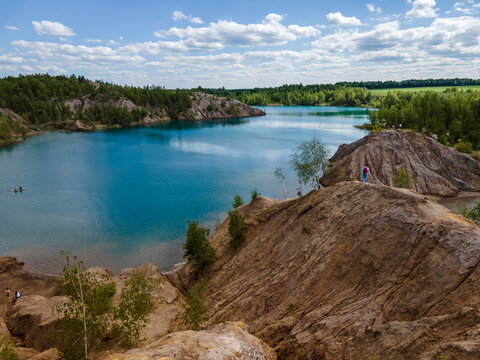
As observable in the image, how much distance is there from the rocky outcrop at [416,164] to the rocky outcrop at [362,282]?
34.3 meters

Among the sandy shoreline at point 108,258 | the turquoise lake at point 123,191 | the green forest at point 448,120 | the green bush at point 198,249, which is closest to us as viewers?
the green bush at point 198,249

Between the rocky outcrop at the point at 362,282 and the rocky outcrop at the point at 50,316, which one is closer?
the rocky outcrop at the point at 362,282

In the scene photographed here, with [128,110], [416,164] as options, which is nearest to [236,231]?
[416,164]

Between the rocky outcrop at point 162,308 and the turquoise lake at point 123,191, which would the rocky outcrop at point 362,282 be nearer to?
the rocky outcrop at point 162,308

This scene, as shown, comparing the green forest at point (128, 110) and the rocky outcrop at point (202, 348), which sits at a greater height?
the green forest at point (128, 110)

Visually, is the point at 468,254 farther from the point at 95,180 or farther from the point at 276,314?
the point at 95,180

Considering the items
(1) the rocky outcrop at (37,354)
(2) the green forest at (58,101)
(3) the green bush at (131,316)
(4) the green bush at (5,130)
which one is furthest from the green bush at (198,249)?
(2) the green forest at (58,101)

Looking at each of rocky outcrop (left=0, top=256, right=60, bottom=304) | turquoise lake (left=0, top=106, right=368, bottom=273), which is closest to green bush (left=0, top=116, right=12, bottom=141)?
turquoise lake (left=0, top=106, right=368, bottom=273)

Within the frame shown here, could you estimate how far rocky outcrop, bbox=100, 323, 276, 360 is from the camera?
11.6m

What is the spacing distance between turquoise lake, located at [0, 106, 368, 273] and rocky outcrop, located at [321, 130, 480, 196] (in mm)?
11692

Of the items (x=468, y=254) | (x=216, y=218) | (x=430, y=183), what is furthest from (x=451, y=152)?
(x=468, y=254)

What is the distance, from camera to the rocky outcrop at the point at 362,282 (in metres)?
13.4

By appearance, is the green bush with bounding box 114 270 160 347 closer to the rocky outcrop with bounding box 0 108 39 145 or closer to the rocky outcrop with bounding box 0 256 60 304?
the rocky outcrop with bounding box 0 256 60 304

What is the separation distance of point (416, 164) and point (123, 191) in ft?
187
